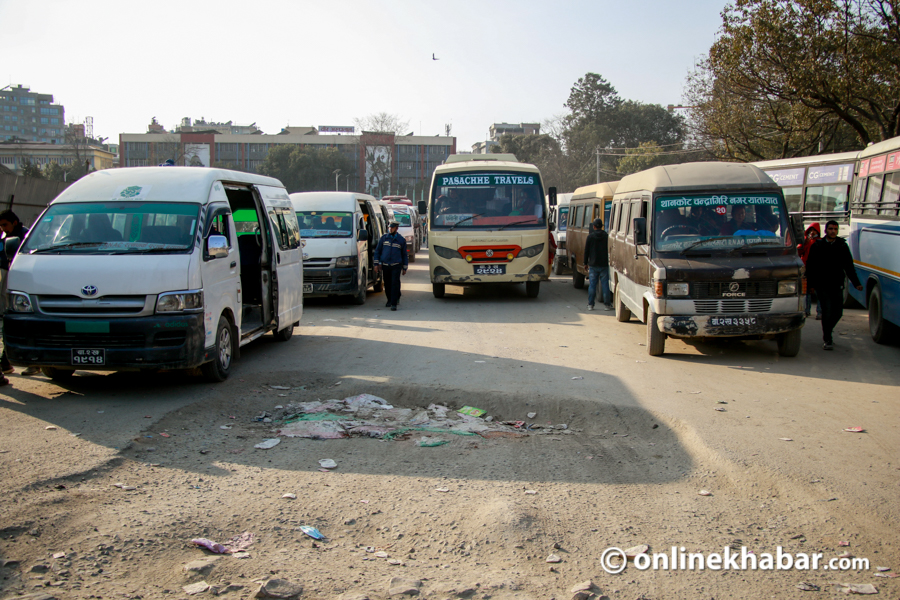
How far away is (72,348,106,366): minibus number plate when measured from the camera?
6.76 metres

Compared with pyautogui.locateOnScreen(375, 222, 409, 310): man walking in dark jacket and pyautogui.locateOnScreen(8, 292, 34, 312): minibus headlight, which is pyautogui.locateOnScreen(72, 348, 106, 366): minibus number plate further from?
pyautogui.locateOnScreen(375, 222, 409, 310): man walking in dark jacket

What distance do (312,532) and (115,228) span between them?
187 inches

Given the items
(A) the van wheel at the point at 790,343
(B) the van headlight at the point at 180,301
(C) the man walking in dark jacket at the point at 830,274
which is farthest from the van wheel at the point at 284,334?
(C) the man walking in dark jacket at the point at 830,274

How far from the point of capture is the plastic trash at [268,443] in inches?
224

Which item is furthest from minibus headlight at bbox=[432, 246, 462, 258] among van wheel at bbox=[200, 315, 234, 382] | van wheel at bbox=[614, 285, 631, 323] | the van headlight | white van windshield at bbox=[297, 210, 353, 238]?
the van headlight

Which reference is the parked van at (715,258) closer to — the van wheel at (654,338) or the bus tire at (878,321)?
the van wheel at (654,338)

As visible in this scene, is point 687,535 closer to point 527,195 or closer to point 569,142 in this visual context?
point 527,195

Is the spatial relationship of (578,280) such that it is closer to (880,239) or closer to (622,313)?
(622,313)

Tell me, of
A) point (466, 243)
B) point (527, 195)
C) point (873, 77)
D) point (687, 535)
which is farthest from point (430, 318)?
point (873, 77)

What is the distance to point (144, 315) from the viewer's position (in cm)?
684

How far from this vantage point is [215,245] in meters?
7.51

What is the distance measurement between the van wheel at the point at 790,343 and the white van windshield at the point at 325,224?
29.1 ft

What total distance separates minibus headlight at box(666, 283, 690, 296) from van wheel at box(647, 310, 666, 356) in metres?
0.44

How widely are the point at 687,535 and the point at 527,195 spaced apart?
12.3 metres
